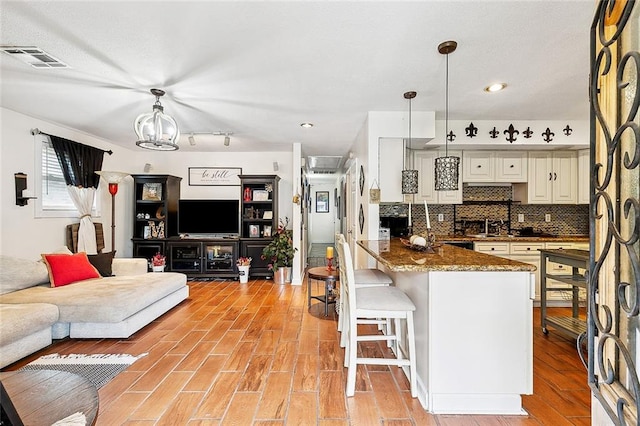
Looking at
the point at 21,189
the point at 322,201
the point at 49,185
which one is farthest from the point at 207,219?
the point at 322,201

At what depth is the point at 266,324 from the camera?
3.44 m

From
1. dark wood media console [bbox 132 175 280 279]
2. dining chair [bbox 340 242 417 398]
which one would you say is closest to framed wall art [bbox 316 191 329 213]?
dark wood media console [bbox 132 175 280 279]

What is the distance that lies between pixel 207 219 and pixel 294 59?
4108 mm

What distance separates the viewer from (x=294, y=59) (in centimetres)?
243

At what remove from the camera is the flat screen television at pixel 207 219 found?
5836 millimetres

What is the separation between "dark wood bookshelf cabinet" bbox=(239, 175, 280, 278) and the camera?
5.70 meters

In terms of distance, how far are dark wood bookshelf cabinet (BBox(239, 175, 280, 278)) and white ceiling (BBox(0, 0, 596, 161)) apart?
189 centimetres

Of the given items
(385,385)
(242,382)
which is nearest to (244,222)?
(242,382)

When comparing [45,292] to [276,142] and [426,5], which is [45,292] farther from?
[426,5]

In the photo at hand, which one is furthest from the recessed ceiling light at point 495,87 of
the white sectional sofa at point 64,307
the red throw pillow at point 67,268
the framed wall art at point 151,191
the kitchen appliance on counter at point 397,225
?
the framed wall art at point 151,191

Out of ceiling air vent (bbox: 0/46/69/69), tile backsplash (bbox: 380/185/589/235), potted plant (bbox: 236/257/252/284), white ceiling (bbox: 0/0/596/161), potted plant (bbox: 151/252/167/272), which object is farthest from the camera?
potted plant (bbox: 236/257/252/284)

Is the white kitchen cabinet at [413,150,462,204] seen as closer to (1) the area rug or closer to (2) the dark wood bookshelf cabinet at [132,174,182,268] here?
(1) the area rug

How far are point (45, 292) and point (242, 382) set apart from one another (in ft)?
7.78

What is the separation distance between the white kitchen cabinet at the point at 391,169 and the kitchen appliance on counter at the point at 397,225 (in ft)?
3.04
